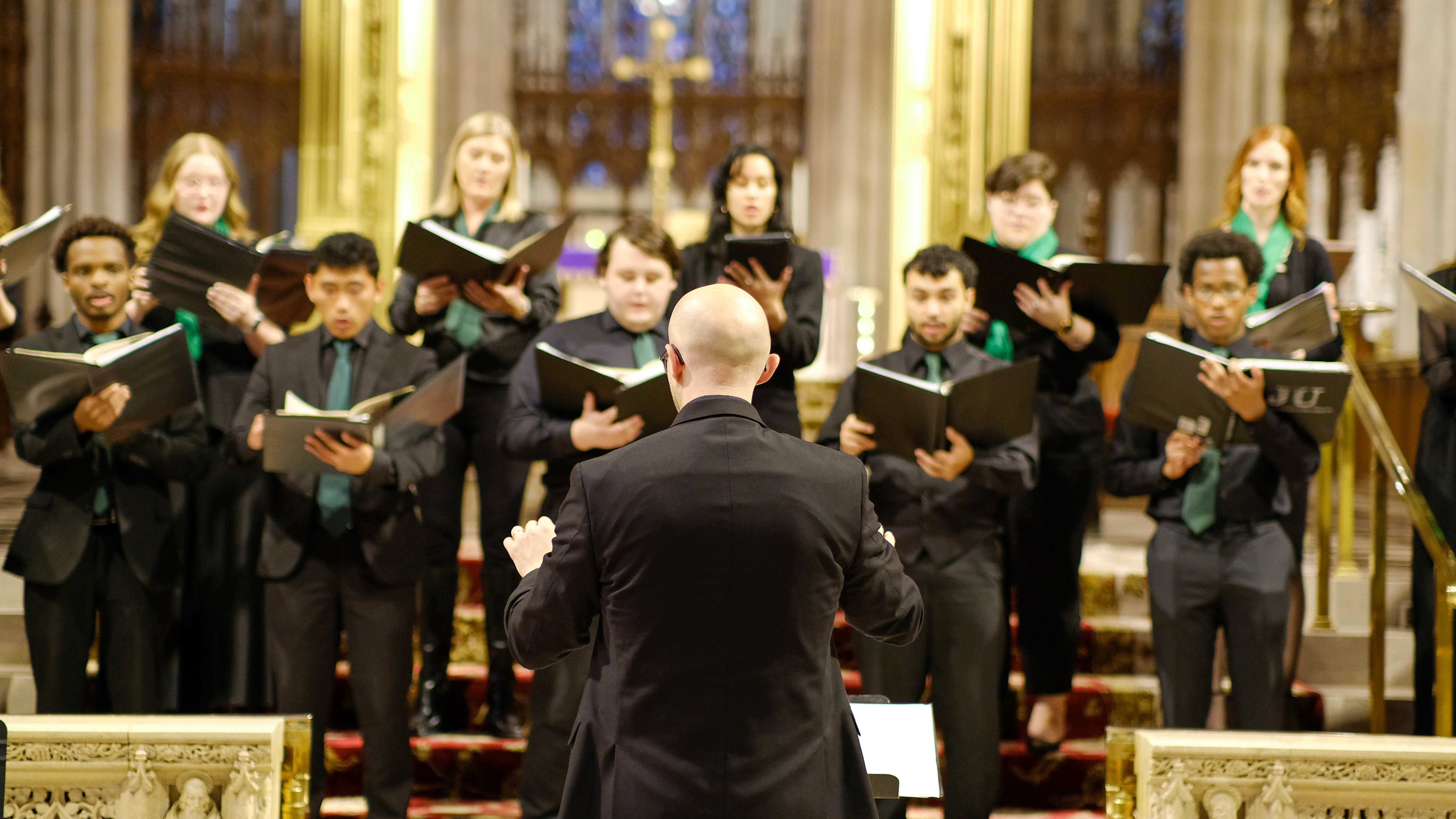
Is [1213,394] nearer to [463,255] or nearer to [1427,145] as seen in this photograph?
[463,255]

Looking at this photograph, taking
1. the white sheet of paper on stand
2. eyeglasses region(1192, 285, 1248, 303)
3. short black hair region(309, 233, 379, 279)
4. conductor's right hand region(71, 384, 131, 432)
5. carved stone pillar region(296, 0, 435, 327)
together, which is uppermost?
carved stone pillar region(296, 0, 435, 327)

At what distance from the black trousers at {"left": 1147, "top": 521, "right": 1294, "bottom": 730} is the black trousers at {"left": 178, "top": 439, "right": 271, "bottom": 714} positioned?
92.0 inches

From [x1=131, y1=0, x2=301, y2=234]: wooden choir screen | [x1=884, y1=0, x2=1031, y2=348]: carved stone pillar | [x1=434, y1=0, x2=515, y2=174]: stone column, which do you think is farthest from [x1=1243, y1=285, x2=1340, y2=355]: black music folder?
[x1=131, y1=0, x2=301, y2=234]: wooden choir screen

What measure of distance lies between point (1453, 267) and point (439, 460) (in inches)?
110

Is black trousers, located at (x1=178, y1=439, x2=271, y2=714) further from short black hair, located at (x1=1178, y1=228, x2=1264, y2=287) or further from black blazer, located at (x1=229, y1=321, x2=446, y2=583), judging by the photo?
short black hair, located at (x1=1178, y1=228, x2=1264, y2=287)

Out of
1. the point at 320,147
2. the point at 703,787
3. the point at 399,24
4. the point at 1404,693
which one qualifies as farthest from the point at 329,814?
the point at 399,24

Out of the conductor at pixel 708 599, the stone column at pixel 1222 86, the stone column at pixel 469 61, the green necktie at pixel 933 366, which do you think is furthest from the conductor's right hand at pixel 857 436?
Answer: the stone column at pixel 469 61

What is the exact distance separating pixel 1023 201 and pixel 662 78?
6.08 metres

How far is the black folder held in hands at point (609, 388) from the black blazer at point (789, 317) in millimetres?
394

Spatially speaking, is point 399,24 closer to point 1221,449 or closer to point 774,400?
point 774,400

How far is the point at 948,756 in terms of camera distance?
3.25 meters

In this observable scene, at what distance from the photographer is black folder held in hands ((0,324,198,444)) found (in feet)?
10.5

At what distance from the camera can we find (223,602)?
364cm

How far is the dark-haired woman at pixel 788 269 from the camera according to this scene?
3.56 meters
